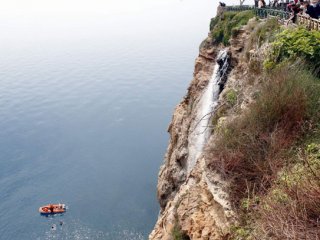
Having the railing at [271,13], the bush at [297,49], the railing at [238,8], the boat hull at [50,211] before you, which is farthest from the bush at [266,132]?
the boat hull at [50,211]

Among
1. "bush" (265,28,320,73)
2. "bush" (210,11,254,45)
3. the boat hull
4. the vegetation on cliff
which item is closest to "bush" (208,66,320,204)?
the vegetation on cliff

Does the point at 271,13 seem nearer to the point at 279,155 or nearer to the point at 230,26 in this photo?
the point at 230,26

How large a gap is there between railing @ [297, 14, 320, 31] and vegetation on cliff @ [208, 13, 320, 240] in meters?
2.59

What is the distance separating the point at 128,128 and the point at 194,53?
262 feet

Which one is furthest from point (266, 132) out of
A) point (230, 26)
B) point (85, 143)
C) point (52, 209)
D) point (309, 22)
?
point (85, 143)

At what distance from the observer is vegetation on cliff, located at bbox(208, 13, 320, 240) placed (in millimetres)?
6359

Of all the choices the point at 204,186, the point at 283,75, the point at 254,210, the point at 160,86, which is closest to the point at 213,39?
the point at 283,75

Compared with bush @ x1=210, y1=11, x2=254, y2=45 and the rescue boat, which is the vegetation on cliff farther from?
the rescue boat

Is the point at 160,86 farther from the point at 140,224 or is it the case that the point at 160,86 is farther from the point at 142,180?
the point at 140,224

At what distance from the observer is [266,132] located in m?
9.80

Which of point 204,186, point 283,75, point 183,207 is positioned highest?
point 283,75

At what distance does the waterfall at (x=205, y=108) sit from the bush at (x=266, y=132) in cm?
768

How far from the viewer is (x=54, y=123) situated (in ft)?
240

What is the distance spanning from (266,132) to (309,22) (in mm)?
8734
